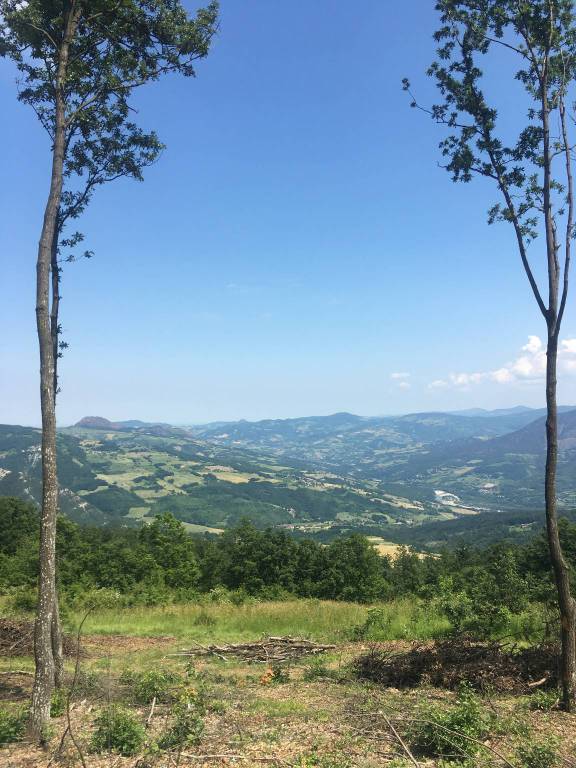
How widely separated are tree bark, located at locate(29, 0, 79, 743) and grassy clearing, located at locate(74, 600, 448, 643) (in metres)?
7.90

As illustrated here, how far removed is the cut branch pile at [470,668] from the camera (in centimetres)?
912

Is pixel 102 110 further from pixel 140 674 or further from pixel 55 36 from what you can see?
pixel 140 674

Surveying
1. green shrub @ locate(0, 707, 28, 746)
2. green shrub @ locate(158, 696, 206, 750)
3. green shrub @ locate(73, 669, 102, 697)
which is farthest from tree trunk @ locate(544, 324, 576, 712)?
green shrub @ locate(0, 707, 28, 746)

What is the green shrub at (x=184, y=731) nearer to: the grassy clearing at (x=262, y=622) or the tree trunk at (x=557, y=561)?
the tree trunk at (x=557, y=561)

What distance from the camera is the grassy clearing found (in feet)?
47.0

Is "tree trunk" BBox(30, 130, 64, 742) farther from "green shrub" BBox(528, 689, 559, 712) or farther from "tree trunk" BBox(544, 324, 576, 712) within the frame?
"tree trunk" BBox(544, 324, 576, 712)

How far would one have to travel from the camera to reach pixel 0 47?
984 cm

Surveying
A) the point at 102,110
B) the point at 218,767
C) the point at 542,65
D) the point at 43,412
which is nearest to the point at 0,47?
the point at 102,110

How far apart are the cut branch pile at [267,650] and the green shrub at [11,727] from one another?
18.0 ft

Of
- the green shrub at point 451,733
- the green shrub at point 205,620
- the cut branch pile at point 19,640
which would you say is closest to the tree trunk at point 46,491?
the green shrub at point 451,733

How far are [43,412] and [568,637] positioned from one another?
10.2 metres

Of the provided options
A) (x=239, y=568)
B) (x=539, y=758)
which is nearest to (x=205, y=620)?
(x=239, y=568)

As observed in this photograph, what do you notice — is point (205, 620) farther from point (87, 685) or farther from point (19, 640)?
point (87, 685)

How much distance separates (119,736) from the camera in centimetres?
655
